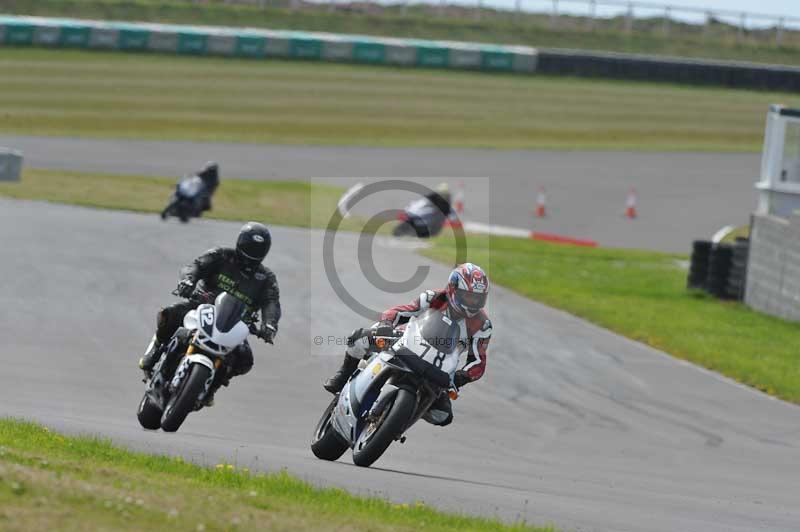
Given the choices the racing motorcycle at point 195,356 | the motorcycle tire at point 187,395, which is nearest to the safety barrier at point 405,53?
the racing motorcycle at point 195,356

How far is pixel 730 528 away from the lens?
8.98 m

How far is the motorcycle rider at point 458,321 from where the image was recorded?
991cm

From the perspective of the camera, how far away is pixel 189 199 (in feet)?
84.9

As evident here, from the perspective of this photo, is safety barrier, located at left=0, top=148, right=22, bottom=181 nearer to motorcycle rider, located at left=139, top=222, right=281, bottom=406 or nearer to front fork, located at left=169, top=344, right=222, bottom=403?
motorcycle rider, located at left=139, top=222, right=281, bottom=406

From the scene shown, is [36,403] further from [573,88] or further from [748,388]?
[573,88]

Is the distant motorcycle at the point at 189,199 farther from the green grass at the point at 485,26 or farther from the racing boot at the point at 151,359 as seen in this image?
the green grass at the point at 485,26

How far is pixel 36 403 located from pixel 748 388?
880cm

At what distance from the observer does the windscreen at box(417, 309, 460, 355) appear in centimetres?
992

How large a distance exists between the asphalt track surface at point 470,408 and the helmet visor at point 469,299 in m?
1.35

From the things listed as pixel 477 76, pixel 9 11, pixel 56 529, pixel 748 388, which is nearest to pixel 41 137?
pixel 9 11

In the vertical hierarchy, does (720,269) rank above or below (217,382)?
below

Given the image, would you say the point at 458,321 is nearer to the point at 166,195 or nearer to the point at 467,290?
the point at 467,290

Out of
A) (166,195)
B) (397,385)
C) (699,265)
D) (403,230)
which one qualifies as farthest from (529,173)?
(397,385)

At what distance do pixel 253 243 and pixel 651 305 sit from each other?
1243 cm
